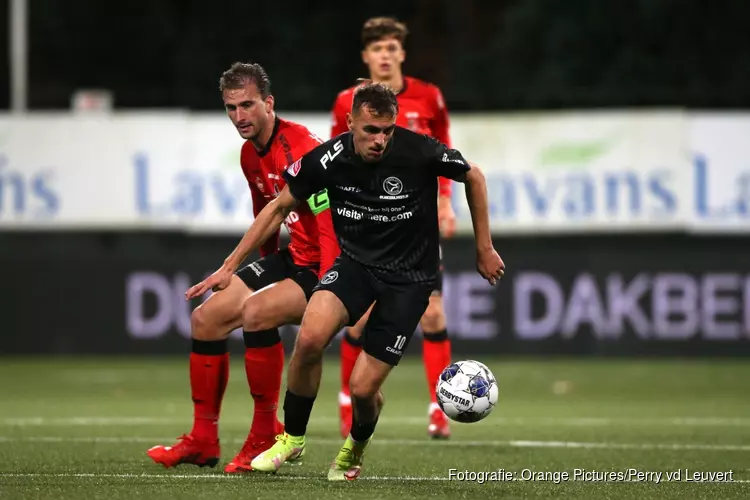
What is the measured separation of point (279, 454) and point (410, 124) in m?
3.07

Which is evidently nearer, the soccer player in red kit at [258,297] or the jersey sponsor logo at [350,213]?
the jersey sponsor logo at [350,213]

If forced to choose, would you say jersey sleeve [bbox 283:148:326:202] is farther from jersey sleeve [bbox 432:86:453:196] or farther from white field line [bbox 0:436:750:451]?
jersey sleeve [bbox 432:86:453:196]

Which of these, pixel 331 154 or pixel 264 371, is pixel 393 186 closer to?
pixel 331 154

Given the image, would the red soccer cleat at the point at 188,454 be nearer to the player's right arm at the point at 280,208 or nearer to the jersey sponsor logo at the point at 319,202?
the player's right arm at the point at 280,208

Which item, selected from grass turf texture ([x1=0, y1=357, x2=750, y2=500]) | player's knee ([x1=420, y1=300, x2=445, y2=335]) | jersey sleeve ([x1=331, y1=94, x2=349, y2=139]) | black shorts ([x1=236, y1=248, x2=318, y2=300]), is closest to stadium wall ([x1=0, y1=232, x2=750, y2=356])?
grass turf texture ([x1=0, y1=357, x2=750, y2=500])

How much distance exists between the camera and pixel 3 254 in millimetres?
15289

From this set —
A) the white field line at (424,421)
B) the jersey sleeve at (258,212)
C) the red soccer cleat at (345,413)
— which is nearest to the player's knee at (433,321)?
the red soccer cleat at (345,413)

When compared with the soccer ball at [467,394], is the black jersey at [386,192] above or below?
above

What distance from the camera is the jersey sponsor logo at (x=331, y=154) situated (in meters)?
6.80

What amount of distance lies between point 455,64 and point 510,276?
10.7 feet

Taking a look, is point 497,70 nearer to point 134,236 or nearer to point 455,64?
point 455,64

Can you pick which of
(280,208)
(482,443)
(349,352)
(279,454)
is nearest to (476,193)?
(280,208)

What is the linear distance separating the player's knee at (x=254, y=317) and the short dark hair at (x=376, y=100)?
117 cm

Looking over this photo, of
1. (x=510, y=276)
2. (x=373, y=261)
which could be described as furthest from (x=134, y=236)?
(x=373, y=261)
